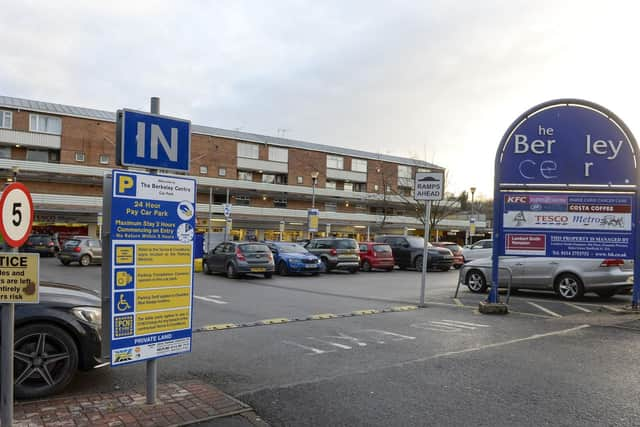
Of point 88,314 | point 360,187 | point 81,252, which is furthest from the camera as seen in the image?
point 360,187

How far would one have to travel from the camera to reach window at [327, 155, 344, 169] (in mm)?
65500

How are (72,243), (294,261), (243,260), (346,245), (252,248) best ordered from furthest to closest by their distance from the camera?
(72,243), (346,245), (294,261), (252,248), (243,260)

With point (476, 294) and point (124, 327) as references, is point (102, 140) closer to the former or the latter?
point (476, 294)

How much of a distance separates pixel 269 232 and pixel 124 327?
179ft

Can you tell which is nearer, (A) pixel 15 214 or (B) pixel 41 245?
(A) pixel 15 214

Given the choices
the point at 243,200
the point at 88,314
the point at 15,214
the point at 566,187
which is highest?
the point at 243,200

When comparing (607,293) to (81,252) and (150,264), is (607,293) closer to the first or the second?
(150,264)

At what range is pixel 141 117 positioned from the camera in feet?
15.1

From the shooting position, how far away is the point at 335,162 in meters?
66.1

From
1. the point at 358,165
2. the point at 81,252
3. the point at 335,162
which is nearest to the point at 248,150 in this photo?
the point at 335,162

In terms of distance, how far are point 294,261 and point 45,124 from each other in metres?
36.7

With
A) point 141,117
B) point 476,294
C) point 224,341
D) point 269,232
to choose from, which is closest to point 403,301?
point 476,294

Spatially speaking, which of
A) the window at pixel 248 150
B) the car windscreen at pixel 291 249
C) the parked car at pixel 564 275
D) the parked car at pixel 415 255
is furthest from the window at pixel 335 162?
the parked car at pixel 564 275

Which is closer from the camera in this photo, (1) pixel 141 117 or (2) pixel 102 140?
(1) pixel 141 117
